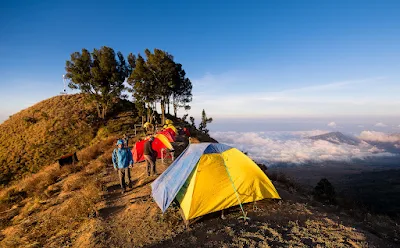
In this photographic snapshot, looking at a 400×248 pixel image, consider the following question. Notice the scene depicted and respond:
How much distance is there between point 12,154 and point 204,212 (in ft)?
113

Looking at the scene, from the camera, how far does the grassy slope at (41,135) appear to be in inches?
1105

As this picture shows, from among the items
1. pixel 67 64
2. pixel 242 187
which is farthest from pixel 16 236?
pixel 67 64

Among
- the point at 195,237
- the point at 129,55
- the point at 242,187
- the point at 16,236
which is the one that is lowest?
the point at 16,236

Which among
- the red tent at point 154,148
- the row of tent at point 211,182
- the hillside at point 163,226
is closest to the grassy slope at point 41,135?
the red tent at point 154,148

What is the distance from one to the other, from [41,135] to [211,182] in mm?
36488

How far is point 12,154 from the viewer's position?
29875mm

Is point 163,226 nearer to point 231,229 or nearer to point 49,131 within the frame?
point 231,229

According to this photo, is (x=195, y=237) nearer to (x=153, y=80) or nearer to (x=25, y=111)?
(x=153, y=80)

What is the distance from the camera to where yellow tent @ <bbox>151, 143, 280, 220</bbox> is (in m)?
7.20

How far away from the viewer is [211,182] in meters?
7.40

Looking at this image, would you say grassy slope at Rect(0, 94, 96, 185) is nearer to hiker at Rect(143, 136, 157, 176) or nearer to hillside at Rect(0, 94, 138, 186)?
hillside at Rect(0, 94, 138, 186)

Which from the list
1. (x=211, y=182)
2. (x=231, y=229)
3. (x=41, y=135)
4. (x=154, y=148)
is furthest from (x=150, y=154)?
(x=41, y=135)

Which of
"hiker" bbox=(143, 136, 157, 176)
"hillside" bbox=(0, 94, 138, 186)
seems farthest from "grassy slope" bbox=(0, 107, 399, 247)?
"hillside" bbox=(0, 94, 138, 186)

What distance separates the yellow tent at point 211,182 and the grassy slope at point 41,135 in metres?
27.1
